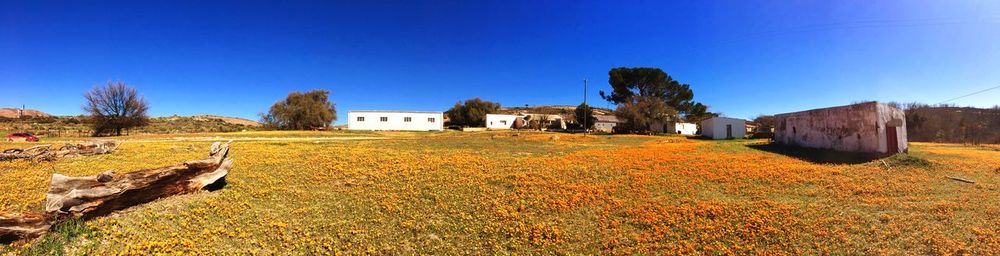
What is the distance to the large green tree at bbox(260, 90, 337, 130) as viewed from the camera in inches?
2356

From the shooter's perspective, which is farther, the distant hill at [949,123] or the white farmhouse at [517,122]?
Result: the white farmhouse at [517,122]

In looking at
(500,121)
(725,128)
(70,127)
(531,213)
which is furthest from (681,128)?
(70,127)

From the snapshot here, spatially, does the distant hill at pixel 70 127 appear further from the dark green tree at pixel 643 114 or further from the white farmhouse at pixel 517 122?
the dark green tree at pixel 643 114

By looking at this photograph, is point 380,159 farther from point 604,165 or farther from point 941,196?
point 941,196

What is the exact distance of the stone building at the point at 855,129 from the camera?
58.2 ft

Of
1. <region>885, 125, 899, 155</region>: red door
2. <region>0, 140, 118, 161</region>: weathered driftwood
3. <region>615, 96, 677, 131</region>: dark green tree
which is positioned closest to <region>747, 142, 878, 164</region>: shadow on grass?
<region>885, 125, 899, 155</region>: red door

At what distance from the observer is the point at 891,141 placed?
57.9 feet

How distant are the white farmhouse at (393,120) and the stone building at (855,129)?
47.9 metres

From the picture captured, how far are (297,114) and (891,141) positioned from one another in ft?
212

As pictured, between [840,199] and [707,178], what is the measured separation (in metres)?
3.31

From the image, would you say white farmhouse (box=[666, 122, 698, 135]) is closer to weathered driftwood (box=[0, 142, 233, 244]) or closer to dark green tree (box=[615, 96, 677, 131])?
dark green tree (box=[615, 96, 677, 131])

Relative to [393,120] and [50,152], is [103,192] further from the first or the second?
[393,120]

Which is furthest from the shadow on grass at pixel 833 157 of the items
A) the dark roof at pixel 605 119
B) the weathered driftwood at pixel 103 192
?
the dark roof at pixel 605 119

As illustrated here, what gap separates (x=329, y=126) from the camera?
64188mm
